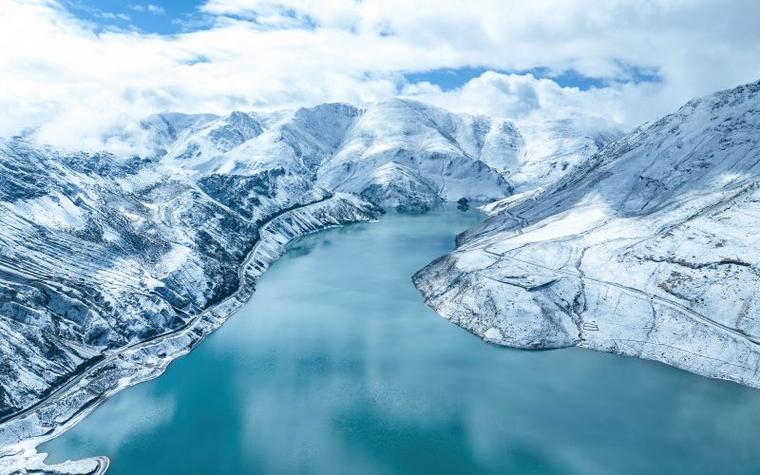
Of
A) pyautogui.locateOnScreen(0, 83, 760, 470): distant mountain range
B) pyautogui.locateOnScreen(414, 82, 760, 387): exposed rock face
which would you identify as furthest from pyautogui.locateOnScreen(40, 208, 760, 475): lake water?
pyautogui.locateOnScreen(414, 82, 760, 387): exposed rock face

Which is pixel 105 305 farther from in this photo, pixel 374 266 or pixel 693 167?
pixel 693 167

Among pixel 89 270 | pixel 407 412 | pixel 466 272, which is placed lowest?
pixel 407 412

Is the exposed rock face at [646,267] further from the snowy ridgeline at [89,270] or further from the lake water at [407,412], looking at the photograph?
the snowy ridgeline at [89,270]

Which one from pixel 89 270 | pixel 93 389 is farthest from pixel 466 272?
pixel 89 270

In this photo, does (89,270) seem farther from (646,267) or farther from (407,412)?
(646,267)

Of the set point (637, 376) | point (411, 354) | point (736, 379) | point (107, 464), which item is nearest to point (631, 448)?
point (637, 376)

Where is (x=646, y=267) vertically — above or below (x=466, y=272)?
above

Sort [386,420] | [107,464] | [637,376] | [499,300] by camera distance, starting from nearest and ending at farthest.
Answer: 1. [107,464]
2. [386,420]
3. [637,376]
4. [499,300]
